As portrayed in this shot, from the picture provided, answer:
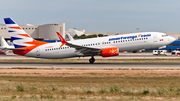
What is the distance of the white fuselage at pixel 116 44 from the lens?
137 feet

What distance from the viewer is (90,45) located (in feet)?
144

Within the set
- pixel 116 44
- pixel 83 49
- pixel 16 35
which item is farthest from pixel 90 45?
pixel 16 35

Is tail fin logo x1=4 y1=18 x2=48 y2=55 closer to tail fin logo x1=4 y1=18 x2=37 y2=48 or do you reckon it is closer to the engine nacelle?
tail fin logo x1=4 y1=18 x2=37 y2=48

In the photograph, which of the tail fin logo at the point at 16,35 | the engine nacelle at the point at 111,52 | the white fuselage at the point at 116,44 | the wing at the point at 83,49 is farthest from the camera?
the tail fin logo at the point at 16,35

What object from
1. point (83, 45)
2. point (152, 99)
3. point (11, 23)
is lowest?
point (152, 99)

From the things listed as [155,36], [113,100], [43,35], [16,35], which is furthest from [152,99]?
[43,35]

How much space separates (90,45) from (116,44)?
15.0ft

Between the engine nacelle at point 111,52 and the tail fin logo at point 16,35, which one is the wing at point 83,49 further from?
the tail fin logo at point 16,35

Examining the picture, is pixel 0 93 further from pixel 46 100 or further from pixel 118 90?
pixel 118 90

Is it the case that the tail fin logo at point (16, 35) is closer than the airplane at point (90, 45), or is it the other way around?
the airplane at point (90, 45)

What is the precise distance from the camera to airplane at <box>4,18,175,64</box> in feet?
137

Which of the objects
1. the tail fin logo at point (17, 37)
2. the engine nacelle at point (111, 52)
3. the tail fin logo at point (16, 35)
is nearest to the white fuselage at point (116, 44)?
the engine nacelle at point (111, 52)

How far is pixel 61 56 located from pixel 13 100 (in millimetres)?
30213

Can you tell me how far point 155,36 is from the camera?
4228 centimetres
